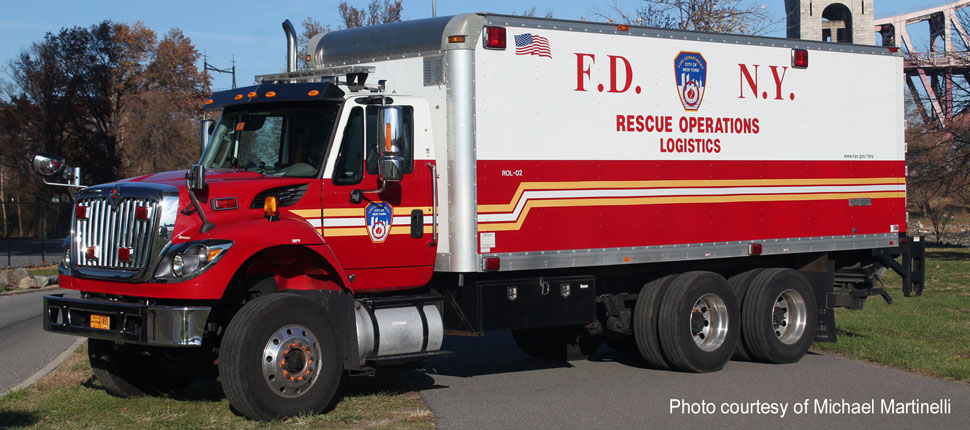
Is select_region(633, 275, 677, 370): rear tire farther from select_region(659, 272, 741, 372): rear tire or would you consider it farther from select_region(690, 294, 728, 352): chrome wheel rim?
select_region(690, 294, 728, 352): chrome wheel rim

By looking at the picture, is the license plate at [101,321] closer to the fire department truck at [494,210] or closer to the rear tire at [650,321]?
the fire department truck at [494,210]

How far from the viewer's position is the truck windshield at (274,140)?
9453 mm

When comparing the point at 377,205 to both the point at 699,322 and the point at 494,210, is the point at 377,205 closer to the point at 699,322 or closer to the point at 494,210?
the point at 494,210

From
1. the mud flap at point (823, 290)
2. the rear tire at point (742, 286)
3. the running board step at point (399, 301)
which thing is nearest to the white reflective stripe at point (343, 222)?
the running board step at point (399, 301)

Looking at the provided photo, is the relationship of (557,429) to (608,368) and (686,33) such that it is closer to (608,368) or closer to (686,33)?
(608,368)

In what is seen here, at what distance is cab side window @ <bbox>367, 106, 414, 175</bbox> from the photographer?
9.45 metres

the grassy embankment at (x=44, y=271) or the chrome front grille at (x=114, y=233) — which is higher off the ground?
the chrome front grille at (x=114, y=233)

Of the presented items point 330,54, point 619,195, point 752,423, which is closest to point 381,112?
point 330,54

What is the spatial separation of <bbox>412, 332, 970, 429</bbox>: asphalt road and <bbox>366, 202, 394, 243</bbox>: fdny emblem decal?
62.3 inches


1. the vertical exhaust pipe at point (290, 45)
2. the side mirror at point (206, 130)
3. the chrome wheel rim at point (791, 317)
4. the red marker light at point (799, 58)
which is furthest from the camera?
the chrome wheel rim at point (791, 317)

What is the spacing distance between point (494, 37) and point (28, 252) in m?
36.3

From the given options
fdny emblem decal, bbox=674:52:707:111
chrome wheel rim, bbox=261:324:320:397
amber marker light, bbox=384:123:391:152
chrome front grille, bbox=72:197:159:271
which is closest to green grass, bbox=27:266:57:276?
chrome front grille, bbox=72:197:159:271

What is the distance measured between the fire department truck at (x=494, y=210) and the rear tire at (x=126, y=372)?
0.07 ft

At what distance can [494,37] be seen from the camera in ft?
32.9
